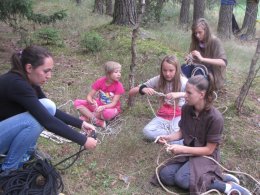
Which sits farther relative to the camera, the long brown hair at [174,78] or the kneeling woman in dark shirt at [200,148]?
the long brown hair at [174,78]

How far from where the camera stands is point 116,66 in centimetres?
429

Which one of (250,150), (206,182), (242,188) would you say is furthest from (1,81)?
(250,150)

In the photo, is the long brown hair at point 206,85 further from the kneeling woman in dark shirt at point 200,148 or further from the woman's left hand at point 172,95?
the woman's left hand at point 172,95

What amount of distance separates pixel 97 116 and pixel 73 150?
73cm

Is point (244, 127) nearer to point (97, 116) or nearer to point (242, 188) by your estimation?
point (242, 188)

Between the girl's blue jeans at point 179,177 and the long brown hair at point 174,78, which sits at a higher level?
Answer: the long brown hair at point 174,78

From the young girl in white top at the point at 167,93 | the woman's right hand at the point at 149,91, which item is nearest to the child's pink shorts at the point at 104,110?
the young girl in white top at the point at 167,93

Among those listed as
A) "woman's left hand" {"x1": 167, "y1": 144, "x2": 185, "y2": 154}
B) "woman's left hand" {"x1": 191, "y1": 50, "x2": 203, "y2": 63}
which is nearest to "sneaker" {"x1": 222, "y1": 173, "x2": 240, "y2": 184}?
"woman's left hand" {"x1": 167, "y1": 144, "x2": 185, "y2": 154}

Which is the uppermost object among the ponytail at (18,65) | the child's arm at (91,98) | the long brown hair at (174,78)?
the ponytail at (18,65)

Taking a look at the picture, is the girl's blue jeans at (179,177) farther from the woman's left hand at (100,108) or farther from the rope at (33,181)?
the woman's left hand at (100,108)

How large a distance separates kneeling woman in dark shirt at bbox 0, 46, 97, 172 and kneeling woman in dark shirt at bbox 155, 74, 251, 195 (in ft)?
2.87

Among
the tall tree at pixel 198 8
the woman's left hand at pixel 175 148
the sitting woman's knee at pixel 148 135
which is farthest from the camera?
the tall tree at pixel 198 8

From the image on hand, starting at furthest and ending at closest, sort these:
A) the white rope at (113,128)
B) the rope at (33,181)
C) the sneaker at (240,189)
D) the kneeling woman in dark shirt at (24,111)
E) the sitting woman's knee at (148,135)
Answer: the white rope at (113,128) < the sitting woman's knee at (148,135) < the sneaker at (240,189) < the kneeling woman in dark shirt at (24,111) < the rope at (33,181)

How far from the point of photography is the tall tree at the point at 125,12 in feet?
24.8
